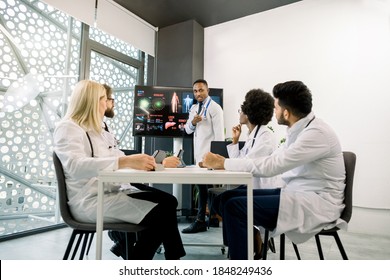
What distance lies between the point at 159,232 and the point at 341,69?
3.03m

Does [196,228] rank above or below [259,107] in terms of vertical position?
below

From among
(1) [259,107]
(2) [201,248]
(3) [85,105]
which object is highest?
(1) [259,107]

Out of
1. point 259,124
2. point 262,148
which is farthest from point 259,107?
point 262,148

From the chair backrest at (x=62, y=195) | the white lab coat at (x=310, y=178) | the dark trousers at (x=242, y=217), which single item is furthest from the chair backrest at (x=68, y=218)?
the white lab coat at (x=310, y=178)

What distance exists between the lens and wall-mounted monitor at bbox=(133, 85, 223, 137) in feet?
12.1

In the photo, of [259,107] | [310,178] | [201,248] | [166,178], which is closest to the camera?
[166,178]

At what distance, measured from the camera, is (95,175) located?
4.02ft

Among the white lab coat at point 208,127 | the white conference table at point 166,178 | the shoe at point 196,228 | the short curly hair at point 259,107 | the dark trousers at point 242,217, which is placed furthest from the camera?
the white lab coat at point 208,127

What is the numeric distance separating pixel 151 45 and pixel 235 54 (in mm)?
1362

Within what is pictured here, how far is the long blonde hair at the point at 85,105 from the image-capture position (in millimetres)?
1357

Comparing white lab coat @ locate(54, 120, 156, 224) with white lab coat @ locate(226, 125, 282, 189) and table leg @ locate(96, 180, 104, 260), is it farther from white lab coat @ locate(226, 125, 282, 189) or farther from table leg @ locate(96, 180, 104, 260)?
white lab coat @ locate(226, 125, 282, 189)

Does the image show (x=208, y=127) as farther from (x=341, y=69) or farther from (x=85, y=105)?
(x=85, y=105)

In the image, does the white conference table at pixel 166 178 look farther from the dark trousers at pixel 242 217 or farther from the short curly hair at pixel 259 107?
the short curly hair at pixel 259 107

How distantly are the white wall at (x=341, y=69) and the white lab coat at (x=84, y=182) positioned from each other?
110 inches
